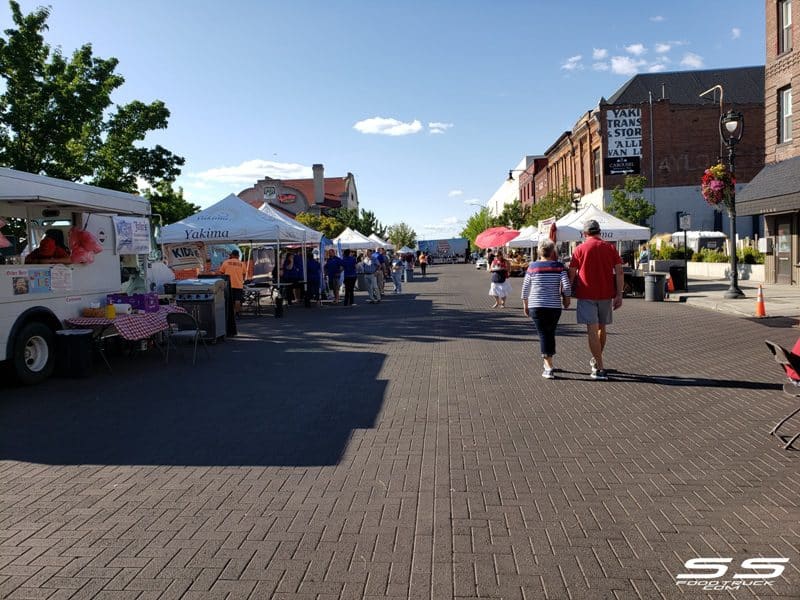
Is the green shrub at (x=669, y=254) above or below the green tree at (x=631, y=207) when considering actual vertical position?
below

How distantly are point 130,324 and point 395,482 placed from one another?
6.58m

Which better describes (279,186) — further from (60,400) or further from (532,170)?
(60,400)

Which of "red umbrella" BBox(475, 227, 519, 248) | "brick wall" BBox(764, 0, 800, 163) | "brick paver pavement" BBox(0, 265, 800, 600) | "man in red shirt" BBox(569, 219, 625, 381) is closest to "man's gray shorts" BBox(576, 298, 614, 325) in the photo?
"man in red shirt" BBox(569, 219, 625, 381)

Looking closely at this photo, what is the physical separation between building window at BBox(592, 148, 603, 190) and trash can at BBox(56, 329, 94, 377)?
42.4 meters

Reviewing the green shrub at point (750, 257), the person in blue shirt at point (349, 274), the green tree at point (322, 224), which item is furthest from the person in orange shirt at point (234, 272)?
the green tree at point (322, 224)

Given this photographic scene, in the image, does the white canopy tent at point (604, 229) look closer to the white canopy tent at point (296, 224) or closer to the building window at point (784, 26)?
the white canopy tent at point (296, 224)

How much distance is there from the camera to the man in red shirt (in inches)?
353

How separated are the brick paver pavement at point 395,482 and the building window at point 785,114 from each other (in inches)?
694

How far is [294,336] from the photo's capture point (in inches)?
575

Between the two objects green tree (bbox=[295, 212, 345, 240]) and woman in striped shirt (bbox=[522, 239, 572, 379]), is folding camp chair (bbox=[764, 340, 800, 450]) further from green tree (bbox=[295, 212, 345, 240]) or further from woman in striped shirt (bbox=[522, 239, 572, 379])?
green tree (bbox=[295, 212, 345, 240])

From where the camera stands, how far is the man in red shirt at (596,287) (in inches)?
353

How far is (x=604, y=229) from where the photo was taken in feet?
73.8

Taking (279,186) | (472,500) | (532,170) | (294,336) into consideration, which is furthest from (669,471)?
(279,186)

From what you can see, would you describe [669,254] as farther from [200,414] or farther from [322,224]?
[322,224]
